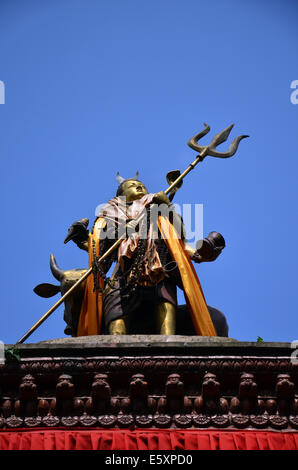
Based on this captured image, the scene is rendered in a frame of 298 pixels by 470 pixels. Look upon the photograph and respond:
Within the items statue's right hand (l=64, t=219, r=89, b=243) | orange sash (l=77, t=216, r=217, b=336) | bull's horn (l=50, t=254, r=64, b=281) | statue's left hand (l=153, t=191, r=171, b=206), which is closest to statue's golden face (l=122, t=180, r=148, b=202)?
statue's left hand (l=153, t=191, r=171, b=206)

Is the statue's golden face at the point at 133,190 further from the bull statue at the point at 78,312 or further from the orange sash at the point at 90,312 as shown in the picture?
the orange sash at the point at 90,312

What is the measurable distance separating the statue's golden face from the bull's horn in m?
1.91

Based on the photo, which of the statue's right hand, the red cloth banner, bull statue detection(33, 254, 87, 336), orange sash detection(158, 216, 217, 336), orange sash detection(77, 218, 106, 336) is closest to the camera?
the red cloth banner

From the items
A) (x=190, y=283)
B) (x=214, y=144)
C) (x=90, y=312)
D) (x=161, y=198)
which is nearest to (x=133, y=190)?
(x=161, y=198)

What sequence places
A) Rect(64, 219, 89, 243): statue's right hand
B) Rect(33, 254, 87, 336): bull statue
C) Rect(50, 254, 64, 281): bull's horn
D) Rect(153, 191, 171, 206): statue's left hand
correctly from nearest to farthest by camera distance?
1. Rect(33, 254, 87, 336): bull statue
2. Rect(50, 254, 64, 281): bull's horn
3. Rect(153, 191, 171, 206): statue's left hand
4. Rect(64, 219, 89, 243): statue's right hand

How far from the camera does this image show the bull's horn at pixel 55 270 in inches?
671

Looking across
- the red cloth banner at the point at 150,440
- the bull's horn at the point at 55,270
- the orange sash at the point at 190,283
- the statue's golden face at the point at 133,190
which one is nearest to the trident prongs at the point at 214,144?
the statue's golden face at the point at 133,190

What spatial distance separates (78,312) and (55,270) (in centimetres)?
111

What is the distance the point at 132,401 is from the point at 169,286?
354cm

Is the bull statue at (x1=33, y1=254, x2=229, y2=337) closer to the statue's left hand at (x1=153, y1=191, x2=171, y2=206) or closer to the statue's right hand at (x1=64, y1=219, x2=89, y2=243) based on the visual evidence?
the statue's right hand at (x1=64, y1=219, x2=89, y2=243)

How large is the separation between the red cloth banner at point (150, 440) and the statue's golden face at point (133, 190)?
6457mm

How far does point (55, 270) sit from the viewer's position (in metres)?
17.2

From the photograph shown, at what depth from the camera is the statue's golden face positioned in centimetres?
1819
